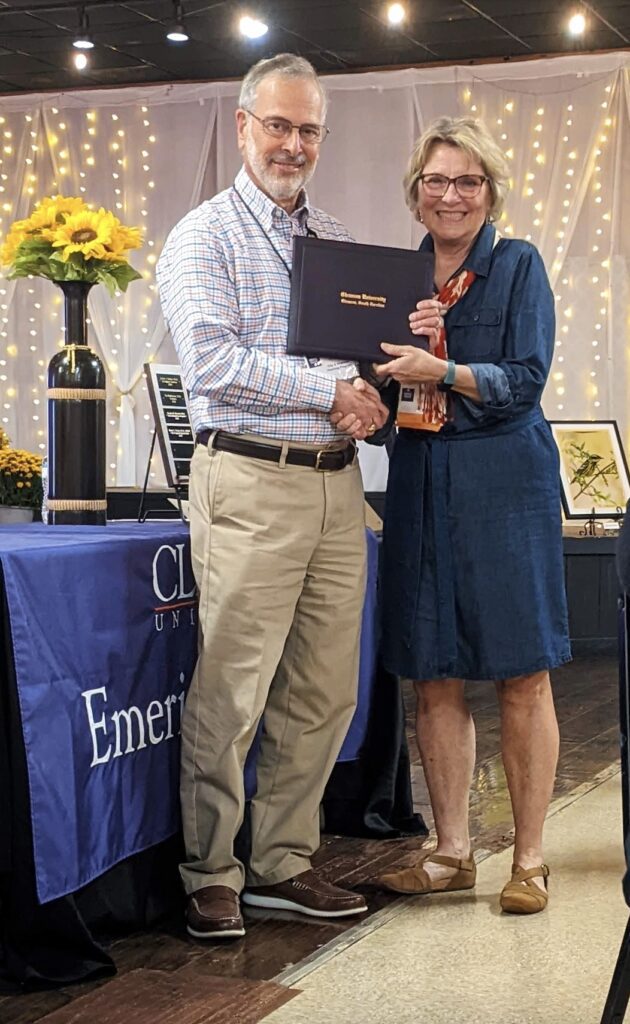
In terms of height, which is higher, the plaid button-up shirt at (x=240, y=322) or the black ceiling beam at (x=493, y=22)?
the black ceiling beam at (x=493, y=22)

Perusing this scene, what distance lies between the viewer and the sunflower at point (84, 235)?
2797 mm

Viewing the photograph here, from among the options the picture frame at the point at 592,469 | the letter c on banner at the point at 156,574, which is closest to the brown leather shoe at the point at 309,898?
the letter c on banner at the point at 156,574

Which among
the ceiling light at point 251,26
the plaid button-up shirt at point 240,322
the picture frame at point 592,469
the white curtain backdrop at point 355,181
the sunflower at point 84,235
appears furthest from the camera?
the white curtain backdrop at point 355,181

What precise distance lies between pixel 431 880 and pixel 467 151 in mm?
1498

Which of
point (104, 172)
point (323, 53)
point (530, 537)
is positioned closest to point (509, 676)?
point (530, 537)

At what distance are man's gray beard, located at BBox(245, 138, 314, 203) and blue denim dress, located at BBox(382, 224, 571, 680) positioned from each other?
1.26ft

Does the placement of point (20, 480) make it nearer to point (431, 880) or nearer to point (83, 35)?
point (431, 880)

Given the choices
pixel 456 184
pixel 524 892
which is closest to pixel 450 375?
pixel 456 184

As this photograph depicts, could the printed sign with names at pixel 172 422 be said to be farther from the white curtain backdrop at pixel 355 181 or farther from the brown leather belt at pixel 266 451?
the white curtain backdrop at pixel 355 181

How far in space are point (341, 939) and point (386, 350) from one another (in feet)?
3.67

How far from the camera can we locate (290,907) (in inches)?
107

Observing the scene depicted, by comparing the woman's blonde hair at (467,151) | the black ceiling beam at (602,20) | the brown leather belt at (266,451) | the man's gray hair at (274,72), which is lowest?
the brown leather belt at (266,451)

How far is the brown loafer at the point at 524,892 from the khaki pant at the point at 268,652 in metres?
0.41

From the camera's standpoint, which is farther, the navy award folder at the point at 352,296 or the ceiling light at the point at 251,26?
the ceiling light at the point at 251,26
